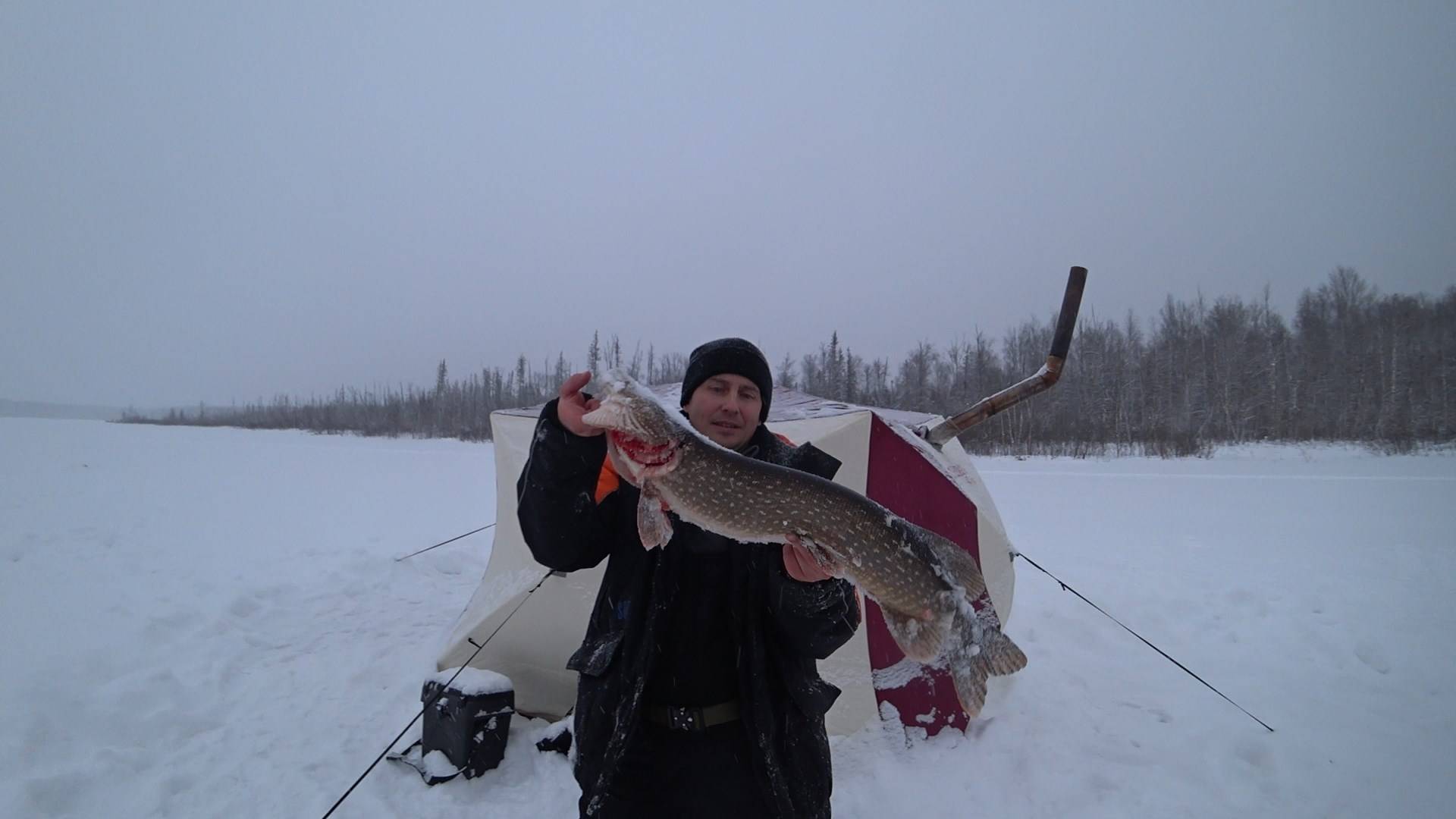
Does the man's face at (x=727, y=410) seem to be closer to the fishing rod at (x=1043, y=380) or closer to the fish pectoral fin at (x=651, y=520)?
the fish pectoral fin at (x=651, y=520)

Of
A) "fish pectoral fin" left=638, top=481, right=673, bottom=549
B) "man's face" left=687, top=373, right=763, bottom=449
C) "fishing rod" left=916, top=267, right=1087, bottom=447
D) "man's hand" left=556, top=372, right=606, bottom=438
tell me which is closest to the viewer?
"fish pectoral fin" left=638, top=481, right=673, bottom=549

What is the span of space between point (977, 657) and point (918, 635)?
0.22 meters

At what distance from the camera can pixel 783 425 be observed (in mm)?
4160

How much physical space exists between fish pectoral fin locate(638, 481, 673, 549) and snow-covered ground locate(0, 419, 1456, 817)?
2.32 m

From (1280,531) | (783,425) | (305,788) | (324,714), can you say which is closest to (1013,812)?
(783,425)

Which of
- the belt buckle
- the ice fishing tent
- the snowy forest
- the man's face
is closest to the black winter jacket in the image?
the belt buckle

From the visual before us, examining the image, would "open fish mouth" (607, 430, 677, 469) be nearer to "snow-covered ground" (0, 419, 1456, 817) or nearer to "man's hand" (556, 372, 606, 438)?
"man's hand" (556, 372, 606, 438)

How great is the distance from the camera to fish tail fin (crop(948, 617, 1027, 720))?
213cm

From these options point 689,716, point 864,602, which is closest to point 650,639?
point 689,716

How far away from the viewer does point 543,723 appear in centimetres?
404

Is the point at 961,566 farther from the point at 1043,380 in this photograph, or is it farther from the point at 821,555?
the point at 1043,380

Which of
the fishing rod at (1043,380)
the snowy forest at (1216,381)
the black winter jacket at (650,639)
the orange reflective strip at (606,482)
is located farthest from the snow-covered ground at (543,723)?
the snowy forest at (1216,381)

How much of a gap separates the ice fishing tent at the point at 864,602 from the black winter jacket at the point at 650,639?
1833mm

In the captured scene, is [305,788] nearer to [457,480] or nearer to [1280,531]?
[1280,531]
